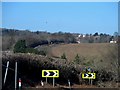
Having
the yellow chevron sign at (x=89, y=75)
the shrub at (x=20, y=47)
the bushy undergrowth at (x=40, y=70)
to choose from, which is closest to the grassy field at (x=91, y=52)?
the bushy undergrowth at (x=40, y=70)

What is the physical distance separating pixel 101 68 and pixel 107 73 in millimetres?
679

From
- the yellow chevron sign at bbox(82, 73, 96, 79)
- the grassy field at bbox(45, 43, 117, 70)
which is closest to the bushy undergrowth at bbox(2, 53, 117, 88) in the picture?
the yellow chevron sign at bbox(82, 73, 96, 79)

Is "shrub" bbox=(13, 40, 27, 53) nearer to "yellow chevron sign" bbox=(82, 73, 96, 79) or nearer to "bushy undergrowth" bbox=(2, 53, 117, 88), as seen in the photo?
"bushy undergrowth" bbox=(2, 53, 117, 88)

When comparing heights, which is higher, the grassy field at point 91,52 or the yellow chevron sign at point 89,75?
the grassy field at point 91,52

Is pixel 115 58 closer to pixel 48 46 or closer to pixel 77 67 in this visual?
pixel 77 67

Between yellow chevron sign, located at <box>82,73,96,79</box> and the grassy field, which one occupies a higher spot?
the grassy field

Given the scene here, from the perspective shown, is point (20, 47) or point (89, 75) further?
point (20, 47)

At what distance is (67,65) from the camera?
29.6m

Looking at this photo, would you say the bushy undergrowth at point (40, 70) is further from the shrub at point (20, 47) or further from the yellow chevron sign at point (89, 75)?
the shrub at point (20, 47)

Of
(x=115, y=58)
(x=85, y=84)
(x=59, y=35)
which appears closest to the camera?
(x=85, y=84)

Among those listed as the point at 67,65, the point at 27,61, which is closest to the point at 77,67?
the point at 67,65

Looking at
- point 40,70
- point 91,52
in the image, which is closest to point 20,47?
point 40,70

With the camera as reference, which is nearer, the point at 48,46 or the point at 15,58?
the point at 15,58

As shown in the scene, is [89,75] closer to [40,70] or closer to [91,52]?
[40,70]
